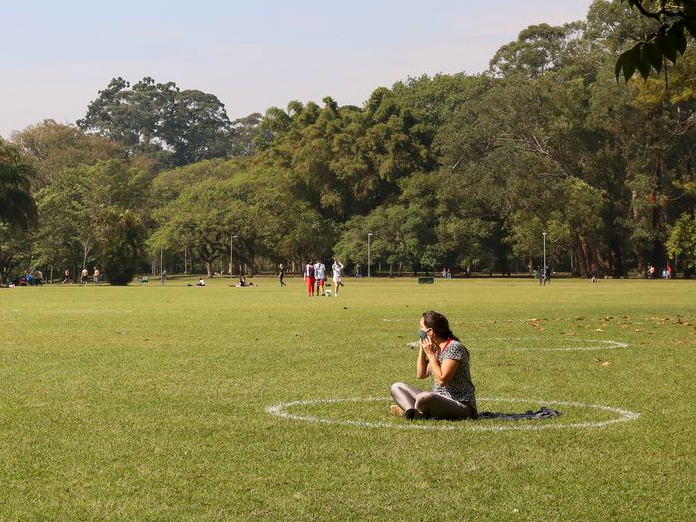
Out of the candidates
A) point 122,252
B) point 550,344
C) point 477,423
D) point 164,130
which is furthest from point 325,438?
point 164,130

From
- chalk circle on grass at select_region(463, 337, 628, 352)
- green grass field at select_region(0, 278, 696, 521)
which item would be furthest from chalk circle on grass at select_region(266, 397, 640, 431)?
chalk circle on grass at select_region(463, 337, 628, 352)

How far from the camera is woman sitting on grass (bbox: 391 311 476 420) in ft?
31.5

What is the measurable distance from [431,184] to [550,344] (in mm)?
87497

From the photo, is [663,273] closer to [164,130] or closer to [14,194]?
[14,194]

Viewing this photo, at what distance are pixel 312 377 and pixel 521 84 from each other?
8605 cm

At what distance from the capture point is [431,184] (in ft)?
347

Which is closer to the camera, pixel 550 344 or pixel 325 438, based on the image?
pixel 325 438

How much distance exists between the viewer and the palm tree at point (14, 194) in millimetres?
78938

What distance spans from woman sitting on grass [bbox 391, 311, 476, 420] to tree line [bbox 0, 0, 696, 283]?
6980 centimetres

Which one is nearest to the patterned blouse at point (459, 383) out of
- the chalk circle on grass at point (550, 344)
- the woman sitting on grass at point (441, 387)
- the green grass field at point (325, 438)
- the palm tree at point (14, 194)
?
the woman sitting on grass at point (441, 387)

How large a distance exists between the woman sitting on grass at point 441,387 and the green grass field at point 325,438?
19 centimetres

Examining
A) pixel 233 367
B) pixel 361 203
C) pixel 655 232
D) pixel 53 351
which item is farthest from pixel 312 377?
pixel 361 203

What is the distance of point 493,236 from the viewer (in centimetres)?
10556

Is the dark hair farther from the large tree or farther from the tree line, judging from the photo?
the large tree
